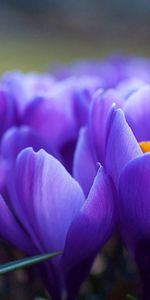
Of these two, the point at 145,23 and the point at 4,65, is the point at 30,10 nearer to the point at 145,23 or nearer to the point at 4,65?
the point at 145,23

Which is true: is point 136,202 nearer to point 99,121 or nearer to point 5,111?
point 99,121

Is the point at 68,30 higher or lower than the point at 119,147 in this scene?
lower

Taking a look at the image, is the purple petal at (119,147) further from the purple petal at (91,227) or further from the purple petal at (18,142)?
the purple petal at (18,142)

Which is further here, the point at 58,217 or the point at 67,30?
the point at 67,30

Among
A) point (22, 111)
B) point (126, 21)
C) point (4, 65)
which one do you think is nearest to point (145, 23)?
point (126, 21)

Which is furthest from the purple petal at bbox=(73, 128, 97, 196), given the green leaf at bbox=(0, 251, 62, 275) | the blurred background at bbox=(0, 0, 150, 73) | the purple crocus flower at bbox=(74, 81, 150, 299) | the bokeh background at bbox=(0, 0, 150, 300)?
the blurred background at bbox=(0, 0, 150, 73)

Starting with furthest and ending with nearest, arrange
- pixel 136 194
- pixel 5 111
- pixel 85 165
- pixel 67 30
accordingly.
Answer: pixel 67 30 → pixel 5 111 → pixel 85 165 → pixel 136 194

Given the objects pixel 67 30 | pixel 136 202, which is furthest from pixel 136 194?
pixel 67 30
